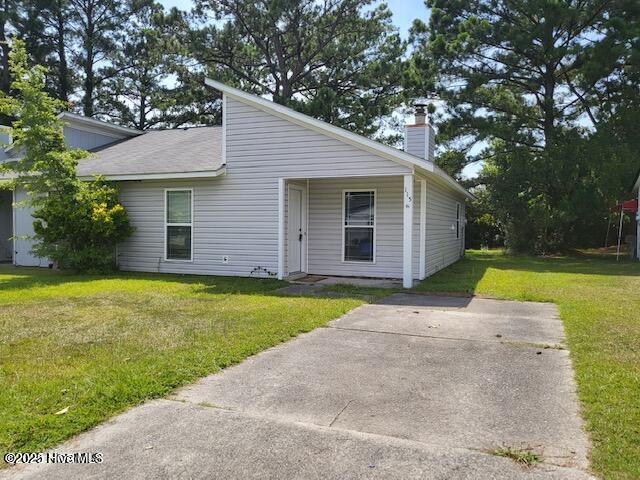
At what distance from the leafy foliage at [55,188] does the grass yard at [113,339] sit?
1.47 meters

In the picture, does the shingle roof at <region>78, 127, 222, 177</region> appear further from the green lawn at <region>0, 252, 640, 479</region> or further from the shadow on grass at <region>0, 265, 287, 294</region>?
the green lawn at <region>0, 252, 640, 479</region>

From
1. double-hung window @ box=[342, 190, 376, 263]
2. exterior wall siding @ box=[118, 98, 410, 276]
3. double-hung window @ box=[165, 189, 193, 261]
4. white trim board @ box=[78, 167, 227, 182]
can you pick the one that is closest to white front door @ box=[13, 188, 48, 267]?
white trim board @ box=[78, 167, 227, 182]

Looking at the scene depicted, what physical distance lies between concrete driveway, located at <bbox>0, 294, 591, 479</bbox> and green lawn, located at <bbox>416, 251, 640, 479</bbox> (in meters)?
Answer: 0.15

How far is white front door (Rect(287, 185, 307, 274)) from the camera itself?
11164mm

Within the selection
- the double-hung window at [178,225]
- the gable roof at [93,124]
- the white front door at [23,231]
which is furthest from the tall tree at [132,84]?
the double-hung window at [178,225]

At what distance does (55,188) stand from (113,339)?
24.2 feet

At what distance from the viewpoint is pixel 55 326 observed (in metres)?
6.01

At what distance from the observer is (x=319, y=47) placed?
24.9 meters

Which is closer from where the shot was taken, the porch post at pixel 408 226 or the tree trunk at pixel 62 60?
the porch post at pixel 408 226

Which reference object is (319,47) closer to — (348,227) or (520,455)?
(348,227)

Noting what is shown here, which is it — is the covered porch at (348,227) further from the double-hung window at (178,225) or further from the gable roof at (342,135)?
the double-hung window at (178,225)

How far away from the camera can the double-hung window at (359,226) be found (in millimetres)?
11195

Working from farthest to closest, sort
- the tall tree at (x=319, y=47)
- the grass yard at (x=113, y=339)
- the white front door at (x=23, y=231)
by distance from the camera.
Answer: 1. the tall tree at (x=319, y=47)
2. the white front door at (x=23, y=231)
3. the grass yard at (x=113, y=339)

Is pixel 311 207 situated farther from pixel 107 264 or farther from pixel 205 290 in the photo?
pixel 107 264
